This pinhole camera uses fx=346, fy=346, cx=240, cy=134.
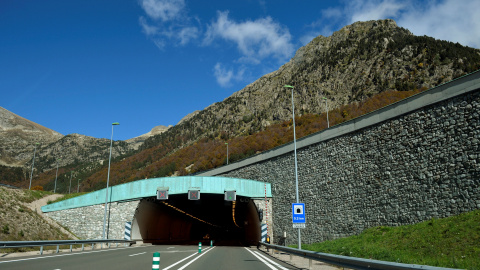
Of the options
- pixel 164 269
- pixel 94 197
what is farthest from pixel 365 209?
pixel 94 197

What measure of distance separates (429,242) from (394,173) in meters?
7.82

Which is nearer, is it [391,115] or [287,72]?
[391,115]

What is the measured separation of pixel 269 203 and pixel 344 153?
1287 cm

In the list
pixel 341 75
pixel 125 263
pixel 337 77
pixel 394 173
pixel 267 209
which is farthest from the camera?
pixel 337 77

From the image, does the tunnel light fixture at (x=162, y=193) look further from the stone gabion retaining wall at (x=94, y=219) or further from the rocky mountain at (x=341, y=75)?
the rocky mountain at (x=341, y=75)

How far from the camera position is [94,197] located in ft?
133

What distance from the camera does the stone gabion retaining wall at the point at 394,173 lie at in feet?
66.2

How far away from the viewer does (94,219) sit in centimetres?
3984

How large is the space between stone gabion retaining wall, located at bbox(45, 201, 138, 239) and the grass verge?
988 inches

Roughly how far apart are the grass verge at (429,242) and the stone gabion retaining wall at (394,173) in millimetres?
1389

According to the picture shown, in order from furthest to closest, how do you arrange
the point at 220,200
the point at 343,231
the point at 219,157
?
the point at 219,157
the point at 220,200
the point at 343,231

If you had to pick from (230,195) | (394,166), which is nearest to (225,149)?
(230,195)

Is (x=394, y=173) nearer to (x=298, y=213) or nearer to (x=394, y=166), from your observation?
(x=394, y=166)

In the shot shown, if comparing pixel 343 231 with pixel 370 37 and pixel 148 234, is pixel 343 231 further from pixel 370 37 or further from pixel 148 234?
pixel 370 37
